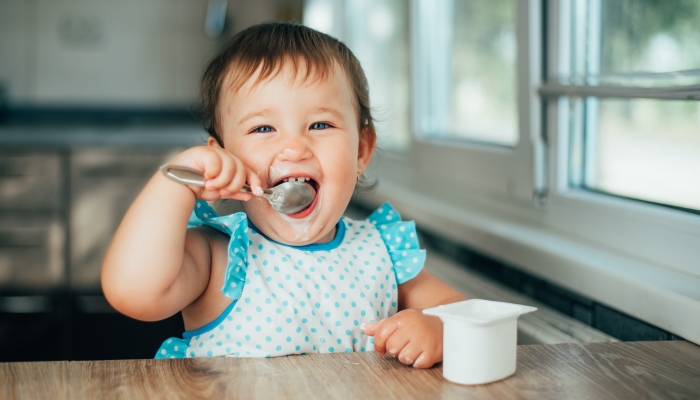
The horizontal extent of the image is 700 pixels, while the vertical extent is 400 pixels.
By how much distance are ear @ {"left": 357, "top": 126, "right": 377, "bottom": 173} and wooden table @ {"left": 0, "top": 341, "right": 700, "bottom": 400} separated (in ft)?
1.42

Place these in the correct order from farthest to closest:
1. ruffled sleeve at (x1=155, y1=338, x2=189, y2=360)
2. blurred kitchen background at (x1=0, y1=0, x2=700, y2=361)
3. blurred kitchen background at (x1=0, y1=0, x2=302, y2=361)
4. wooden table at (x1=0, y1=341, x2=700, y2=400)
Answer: blurred kitchen background at (x1=0, y1=0, x2=302, y2=361) < blurred kitchen background at (x1=0, y1=0, x2=700, y2=361) < ruffled sleeve at (x1=155, y1=338, x2=189, y2=360) < wooden table at (x1=0, y1=341, x2=700, y2=400)

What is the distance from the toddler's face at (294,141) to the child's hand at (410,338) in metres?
0.20

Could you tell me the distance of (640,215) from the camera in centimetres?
115

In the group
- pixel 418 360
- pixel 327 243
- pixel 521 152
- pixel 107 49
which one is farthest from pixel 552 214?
pixel 107 49

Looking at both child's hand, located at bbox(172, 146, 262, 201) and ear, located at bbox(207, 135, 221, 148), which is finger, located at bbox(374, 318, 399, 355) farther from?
ear, located at bbox(207, 135, 221, 148)

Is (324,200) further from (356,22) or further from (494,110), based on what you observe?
(356,22)

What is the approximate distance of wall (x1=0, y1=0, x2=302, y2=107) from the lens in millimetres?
3602

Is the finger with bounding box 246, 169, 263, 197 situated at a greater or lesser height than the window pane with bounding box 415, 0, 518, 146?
lesser

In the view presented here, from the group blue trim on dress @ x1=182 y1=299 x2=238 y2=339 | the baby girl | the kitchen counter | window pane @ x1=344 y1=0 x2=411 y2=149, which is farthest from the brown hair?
the kitchen counter

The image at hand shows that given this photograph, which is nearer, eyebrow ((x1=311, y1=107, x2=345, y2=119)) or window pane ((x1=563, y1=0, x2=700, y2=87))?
eyebrow ((x1=311, y1=107, x2=345, y2=119))

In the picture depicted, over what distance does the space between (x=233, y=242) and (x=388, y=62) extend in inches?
72.4

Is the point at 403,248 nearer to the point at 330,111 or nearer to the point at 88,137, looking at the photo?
the point at 330,111

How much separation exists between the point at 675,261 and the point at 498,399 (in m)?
0.56

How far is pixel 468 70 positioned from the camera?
1981 mm
